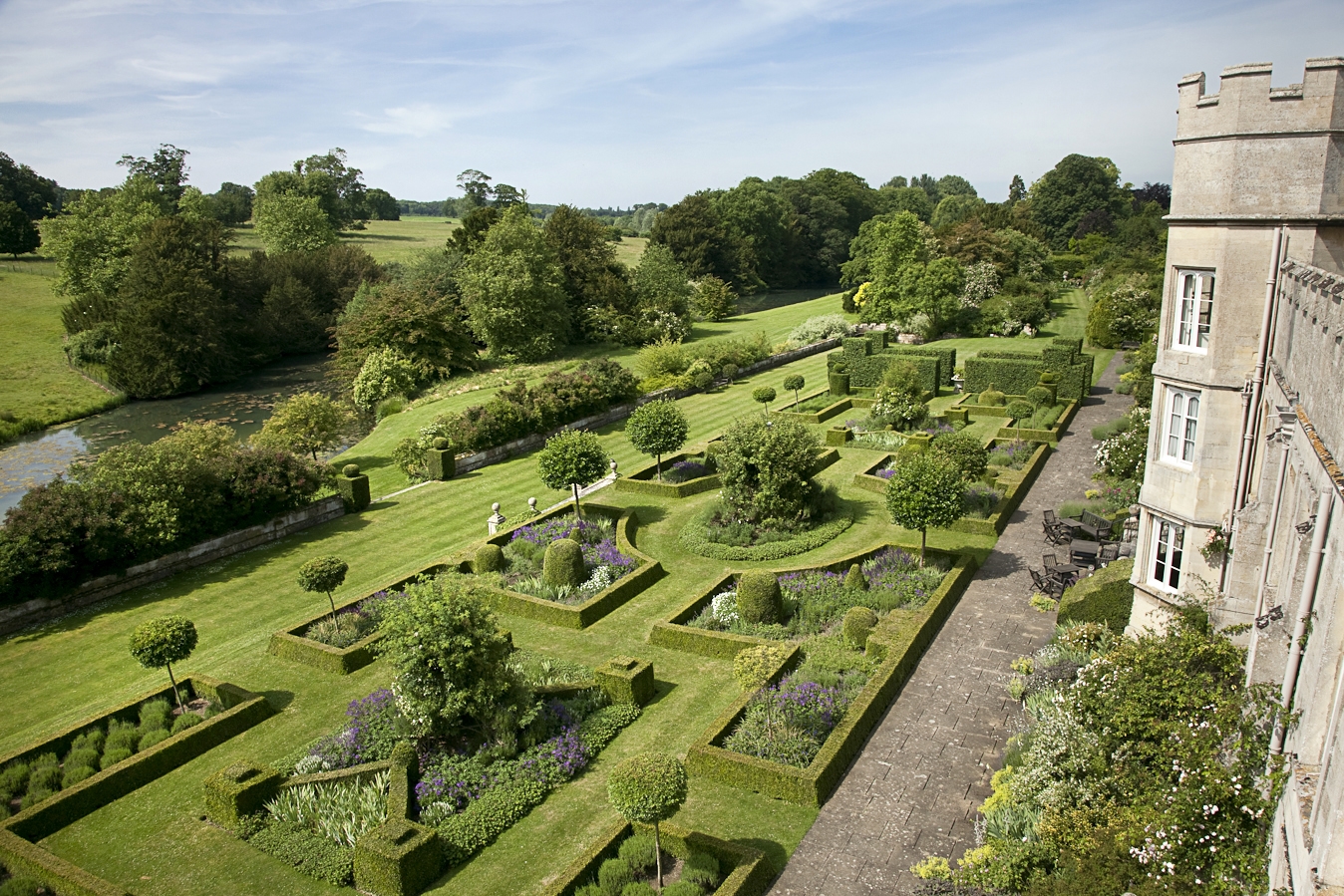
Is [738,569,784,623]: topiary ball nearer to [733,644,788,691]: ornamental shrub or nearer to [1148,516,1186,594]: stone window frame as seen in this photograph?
[733,644,788,691]: ornamental shrub

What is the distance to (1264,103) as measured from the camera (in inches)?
427

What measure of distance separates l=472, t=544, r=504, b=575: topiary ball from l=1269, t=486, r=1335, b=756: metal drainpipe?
1525cm

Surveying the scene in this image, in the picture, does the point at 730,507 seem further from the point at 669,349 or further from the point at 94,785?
the point at 669,349

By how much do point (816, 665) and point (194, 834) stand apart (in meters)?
9.97

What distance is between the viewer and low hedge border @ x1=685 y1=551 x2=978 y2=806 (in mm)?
11734

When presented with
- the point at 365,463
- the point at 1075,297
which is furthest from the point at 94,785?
the point at 1075,297

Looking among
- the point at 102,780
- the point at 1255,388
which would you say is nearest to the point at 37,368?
the point at 102,780

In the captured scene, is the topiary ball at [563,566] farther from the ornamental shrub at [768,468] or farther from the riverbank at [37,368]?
the riverbank at [37,368]

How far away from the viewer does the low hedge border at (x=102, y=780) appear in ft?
34.5

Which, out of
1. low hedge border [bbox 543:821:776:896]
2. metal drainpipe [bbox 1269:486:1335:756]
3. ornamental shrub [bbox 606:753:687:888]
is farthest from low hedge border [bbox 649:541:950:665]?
metal drainpipe [bbox 1269:486:1335:756]

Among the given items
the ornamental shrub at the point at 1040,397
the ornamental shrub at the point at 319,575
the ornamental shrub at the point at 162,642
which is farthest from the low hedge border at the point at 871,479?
the ornamental shrub at the point at 162,642

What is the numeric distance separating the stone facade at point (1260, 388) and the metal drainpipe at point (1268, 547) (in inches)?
1.4

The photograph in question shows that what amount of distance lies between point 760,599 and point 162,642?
35.0 ft

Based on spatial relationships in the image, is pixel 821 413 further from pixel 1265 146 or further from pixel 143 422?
pixel 143 422
